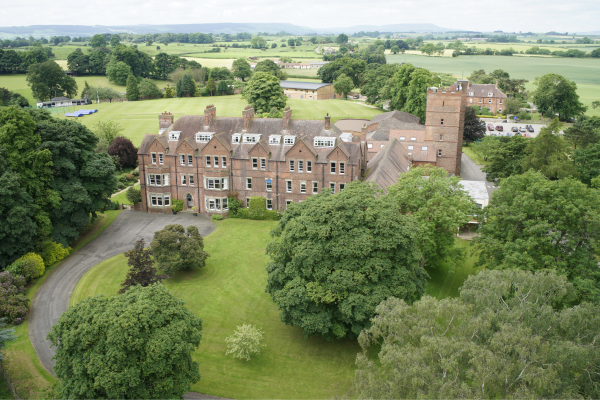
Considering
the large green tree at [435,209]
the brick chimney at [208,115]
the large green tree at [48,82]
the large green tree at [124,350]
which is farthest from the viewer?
the large green tree at [48,82]

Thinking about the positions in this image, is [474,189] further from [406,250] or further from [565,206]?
[406,250]

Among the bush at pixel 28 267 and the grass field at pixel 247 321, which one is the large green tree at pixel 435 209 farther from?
the bush at pixel 28 267

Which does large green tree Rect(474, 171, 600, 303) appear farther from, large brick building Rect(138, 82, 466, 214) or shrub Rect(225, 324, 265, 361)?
large brick building Rect(138, 82, 466, 214)

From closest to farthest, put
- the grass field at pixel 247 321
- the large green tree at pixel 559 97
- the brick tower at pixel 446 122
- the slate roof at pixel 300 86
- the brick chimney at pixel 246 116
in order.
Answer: the grass field at pixel 247 321
the brick chimney at pixel 246 116
the brick tower at pixel 446 122
the large green tree at pixel 559 97
the slate roof at pixel 300 86

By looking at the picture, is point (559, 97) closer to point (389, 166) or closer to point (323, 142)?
point (389, 166)

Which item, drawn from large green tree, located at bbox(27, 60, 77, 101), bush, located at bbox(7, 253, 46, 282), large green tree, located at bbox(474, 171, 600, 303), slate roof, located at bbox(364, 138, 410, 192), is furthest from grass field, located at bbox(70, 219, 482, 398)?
large green tree, located at bbox(27, 60, 77, 101)

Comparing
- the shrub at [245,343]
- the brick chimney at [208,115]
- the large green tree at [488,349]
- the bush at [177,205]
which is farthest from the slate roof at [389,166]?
the large green tree at [488,349]
